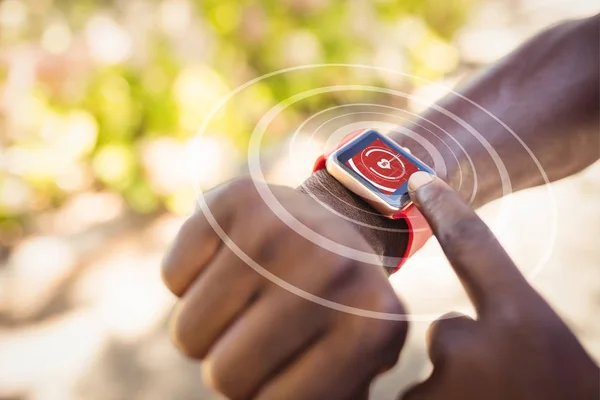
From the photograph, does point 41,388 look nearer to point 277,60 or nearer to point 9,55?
point 9,55

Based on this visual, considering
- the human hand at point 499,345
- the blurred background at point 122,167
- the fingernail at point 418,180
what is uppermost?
the blurred background at point 122,167

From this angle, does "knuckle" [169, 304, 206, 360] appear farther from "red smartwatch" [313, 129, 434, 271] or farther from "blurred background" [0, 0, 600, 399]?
"blurred background" [0, 0, 600, 399]

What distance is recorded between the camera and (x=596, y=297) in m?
0.85

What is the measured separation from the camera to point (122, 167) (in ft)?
3.12

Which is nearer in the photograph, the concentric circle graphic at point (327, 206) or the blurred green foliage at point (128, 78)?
the concentric circle graphic at point (327, 206)

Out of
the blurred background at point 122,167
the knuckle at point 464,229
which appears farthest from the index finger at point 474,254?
the blurred background at point 122,167

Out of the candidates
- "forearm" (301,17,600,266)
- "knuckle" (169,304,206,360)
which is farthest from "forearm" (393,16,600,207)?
"knuckle" (169,304,206,360)

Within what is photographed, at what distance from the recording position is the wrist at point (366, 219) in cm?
38

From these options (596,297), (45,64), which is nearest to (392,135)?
(596,297)

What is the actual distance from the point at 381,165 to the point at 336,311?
0.14 m

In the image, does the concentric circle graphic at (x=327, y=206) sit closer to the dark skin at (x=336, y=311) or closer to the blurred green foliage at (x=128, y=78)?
the dark skin at (x=336, y=311)

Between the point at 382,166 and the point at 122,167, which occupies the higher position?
the point at 122,167

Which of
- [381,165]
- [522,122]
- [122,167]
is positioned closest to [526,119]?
[522,122]

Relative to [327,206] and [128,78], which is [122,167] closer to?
[128,78]
